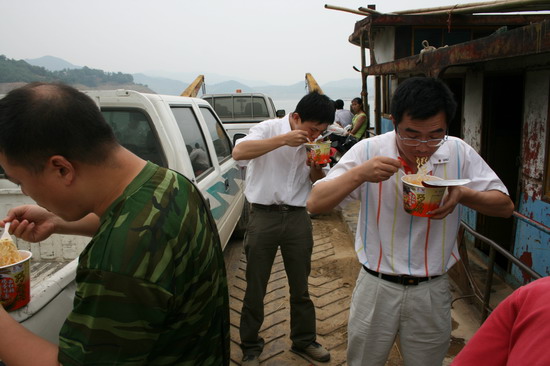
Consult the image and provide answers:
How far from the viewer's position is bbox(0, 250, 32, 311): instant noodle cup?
55.9 inches

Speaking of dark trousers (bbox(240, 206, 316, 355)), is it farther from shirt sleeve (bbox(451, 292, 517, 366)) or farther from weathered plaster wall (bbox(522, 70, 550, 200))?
weathered plaster wall (bbox(522, 70, 550, 200))

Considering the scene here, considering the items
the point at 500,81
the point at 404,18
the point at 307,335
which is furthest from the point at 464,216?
the point at 404,18

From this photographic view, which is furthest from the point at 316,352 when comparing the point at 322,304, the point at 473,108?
the point at 473,108

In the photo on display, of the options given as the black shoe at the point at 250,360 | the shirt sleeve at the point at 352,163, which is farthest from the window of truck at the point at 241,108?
the shirt sleeve at the point at 352,163

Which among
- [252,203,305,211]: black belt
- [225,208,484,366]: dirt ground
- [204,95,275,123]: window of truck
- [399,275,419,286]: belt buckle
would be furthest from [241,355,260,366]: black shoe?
[204,95,275,123]: window of truck

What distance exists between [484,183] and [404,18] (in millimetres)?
6189

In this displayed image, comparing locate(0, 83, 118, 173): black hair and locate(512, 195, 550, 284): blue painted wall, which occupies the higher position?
locate(0, 83, 118, 173): black hair

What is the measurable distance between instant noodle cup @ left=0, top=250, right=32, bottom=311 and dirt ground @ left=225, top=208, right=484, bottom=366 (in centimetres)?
203

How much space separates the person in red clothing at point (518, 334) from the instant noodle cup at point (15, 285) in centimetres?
149

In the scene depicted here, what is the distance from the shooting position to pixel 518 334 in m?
0.93

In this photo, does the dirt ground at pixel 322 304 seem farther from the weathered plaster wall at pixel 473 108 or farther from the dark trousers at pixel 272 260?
the weathered plaster wall at pixel 473 108

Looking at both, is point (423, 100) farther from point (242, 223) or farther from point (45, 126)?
point (242, 223)

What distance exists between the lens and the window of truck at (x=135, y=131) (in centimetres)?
311

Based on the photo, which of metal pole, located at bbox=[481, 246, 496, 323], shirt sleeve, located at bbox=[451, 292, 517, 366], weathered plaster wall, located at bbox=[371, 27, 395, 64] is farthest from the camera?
weathered plaster wall, located at bbox=[371, 27, 395, 64]
